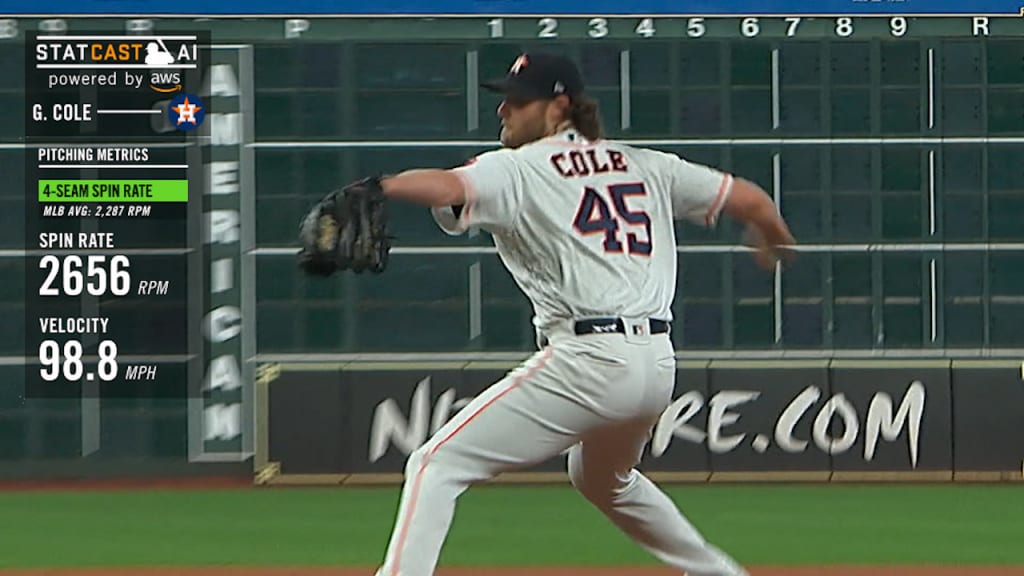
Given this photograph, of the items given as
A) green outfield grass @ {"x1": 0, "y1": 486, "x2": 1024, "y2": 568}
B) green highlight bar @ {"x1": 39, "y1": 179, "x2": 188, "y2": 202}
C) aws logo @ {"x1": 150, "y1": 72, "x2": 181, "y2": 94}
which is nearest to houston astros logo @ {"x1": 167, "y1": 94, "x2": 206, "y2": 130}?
aws logo @ {"x1": 150, "y1": 72, "x2": 181, "y2": 94}

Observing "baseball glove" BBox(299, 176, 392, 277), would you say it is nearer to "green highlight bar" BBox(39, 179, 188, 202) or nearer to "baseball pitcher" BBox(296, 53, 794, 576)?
"baseball pitcher" BBox(296, 53, 794, 576)

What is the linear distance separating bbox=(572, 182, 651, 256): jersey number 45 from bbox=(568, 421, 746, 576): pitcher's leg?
52 centimetres

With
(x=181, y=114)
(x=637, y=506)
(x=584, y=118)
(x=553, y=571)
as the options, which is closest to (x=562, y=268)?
(x=584, y=118)

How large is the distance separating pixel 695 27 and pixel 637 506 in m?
5.28

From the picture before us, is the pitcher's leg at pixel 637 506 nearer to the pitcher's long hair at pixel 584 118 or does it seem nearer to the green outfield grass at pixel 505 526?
the pitcher's long hair at pixel 584 118

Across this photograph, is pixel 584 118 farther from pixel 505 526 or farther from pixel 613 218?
pixel 505 526

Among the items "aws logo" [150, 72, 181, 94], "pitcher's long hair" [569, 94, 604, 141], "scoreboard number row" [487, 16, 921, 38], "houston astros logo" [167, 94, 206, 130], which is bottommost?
"pitcher's long hair" [569, 94, 604, 141]

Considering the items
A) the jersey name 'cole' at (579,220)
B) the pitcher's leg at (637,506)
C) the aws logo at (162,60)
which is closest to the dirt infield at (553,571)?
the pitcher's leg at (637,506)

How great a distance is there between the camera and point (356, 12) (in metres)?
10.5

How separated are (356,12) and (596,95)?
1.27m

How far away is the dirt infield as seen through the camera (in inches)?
286

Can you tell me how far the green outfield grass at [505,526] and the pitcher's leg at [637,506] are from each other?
80.0 inches

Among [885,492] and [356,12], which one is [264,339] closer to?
[356,12]

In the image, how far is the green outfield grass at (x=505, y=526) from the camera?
795 cm
